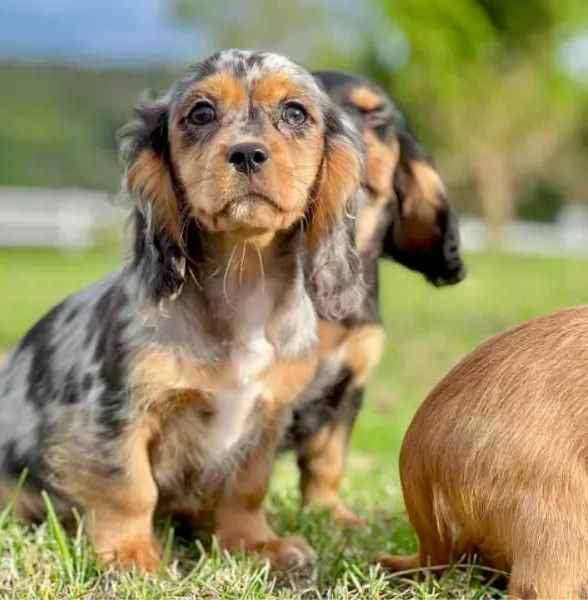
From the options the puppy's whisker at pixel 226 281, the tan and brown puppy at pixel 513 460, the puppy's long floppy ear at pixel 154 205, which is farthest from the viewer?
the puppy's whisker at pixel 226 281

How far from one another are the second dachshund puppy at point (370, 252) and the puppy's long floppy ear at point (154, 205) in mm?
1118

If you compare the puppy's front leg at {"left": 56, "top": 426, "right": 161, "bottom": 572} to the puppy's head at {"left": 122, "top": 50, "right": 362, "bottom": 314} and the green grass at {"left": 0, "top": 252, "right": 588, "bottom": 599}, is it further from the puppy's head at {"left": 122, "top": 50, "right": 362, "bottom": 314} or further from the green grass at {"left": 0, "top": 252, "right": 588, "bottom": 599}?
the puppy's head at {"left": 122, "top": 50, "right": 362, "bottom": 314}

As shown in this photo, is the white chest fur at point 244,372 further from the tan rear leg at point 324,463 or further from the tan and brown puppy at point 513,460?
the tan rear leg at point 324,463

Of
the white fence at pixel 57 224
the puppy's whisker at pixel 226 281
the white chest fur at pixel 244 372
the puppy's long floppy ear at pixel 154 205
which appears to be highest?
the puppy's long floppy ear at pixel 154 205

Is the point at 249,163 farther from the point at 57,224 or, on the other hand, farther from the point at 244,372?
the point at 57,224

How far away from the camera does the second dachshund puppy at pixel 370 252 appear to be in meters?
4.64

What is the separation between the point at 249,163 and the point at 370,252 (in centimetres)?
156

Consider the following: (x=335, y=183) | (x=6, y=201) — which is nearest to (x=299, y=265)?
(x=335, y=183)

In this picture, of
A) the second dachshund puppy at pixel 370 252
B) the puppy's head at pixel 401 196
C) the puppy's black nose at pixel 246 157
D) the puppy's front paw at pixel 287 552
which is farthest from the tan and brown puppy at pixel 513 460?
the puppy's head at pixel 401 196

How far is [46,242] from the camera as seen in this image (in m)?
28.7

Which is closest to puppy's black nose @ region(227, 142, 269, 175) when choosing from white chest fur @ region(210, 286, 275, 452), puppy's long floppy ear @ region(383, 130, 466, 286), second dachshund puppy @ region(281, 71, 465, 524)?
white chest fur @ region(210, 286, 275, 452)

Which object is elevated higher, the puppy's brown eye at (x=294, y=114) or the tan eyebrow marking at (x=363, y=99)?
the puppy's brown eye at (x=294, y=114)

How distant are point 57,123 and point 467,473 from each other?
51.2m

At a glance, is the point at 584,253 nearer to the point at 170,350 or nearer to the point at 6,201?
the point at 6,201
